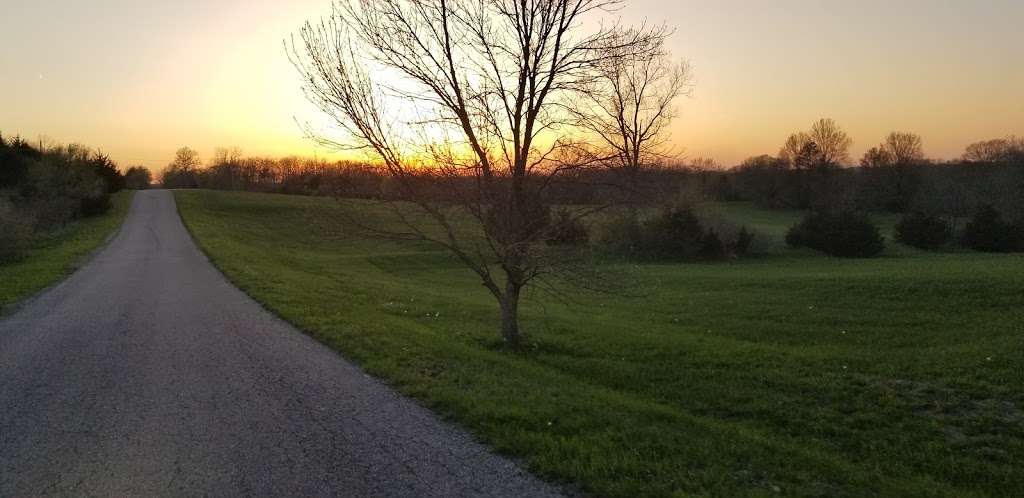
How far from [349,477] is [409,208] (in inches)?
234

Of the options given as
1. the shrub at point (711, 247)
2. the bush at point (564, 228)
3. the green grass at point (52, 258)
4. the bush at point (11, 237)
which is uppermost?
the bush at point (564, 228)

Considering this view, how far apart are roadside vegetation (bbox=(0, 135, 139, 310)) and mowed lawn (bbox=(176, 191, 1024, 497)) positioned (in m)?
6.53

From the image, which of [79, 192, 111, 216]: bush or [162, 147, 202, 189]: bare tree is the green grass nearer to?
[79, 192, 111, 216]: bush

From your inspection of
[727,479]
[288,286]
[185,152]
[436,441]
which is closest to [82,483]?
[436,441]

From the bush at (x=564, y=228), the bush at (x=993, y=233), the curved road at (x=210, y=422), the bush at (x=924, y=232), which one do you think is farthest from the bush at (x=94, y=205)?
the bush at (x=993, y=233)

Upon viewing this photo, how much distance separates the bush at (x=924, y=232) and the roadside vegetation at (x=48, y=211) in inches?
1645

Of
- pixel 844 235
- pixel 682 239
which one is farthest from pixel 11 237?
pixel 844 235

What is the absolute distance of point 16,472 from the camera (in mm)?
4582

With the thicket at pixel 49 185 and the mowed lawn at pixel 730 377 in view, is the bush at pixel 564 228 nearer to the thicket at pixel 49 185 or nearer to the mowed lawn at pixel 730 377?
the mowed lawn at pixel 730 377

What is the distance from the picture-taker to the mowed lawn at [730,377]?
201 inches

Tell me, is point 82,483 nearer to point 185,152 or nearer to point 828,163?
point 828,163

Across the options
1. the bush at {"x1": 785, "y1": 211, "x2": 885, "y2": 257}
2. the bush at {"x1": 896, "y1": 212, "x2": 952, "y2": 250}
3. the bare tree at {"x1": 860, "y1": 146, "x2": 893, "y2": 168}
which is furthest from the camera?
the bare tree at {"x1": 860, "y1": 146, "x2": 893, "y2": 168}

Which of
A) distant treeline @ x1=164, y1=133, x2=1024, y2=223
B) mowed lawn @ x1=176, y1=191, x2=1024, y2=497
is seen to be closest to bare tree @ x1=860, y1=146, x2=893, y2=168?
distant treeline @ x1=164, y1=133, x2=1024, y2=223

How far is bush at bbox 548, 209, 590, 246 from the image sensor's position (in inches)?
384
